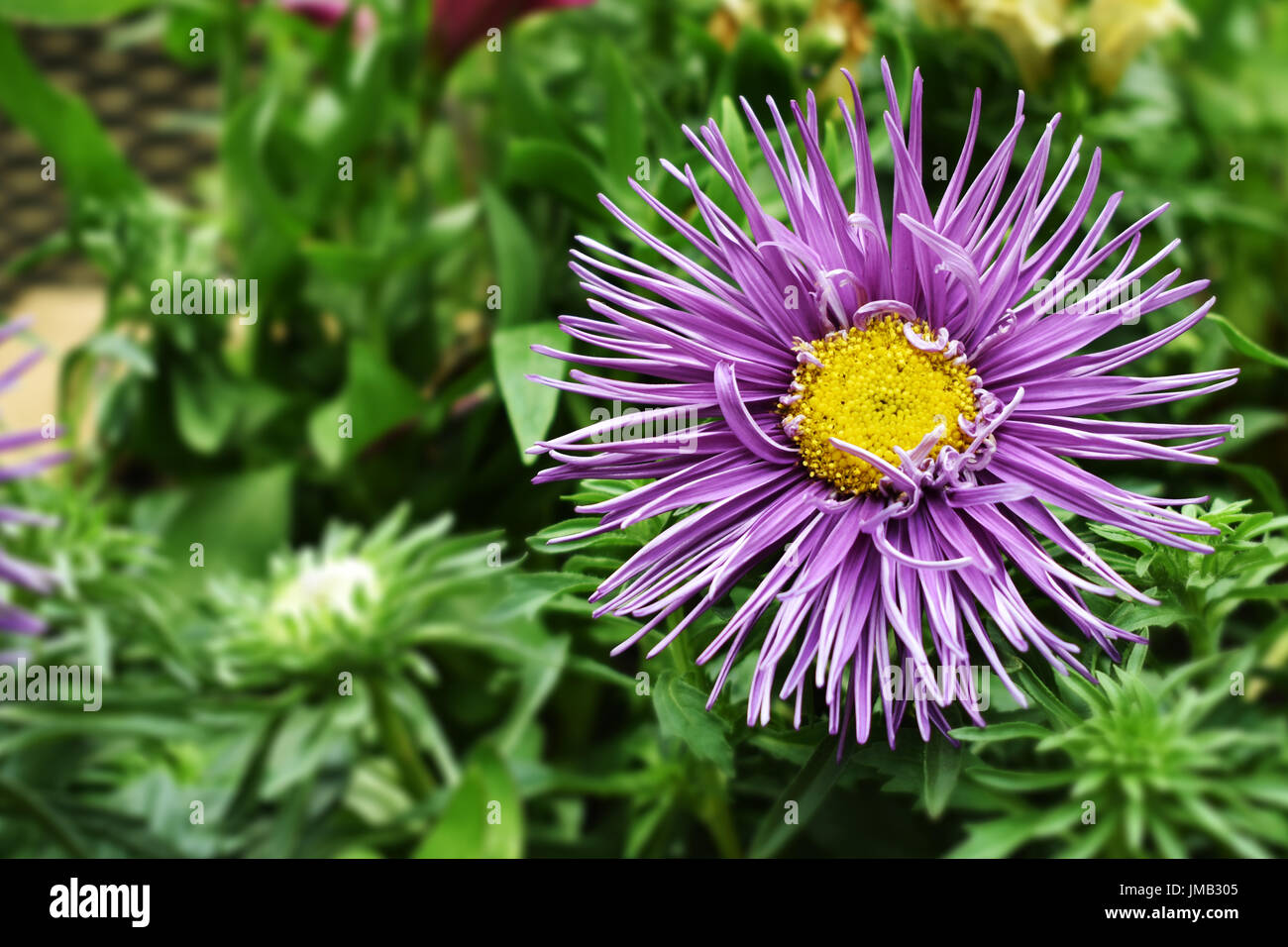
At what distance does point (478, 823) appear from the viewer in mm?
387

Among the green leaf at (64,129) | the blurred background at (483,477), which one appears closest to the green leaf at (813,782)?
the blurred background at (483,477)

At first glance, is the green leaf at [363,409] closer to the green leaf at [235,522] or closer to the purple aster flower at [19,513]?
the green leaf at [235,522]

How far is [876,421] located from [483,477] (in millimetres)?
223

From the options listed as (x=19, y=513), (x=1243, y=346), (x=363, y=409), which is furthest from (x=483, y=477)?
(x=1243, y=346)

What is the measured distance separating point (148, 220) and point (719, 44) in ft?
1.00

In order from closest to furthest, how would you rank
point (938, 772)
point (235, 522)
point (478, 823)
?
point (938, 772) < point (478, 823) < point (235, 522)

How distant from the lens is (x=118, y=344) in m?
0.48

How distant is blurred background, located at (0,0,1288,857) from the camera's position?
32cm

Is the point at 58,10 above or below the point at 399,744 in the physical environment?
above

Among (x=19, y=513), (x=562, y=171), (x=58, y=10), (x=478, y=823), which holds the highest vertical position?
(x=58, y=10)

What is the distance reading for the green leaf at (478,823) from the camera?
39cm

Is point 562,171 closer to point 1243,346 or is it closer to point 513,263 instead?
point 513,263

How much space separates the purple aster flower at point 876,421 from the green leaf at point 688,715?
2 centimetres

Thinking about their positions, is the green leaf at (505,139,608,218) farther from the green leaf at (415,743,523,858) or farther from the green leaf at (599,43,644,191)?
the green leaf at (415,743,523,858)
